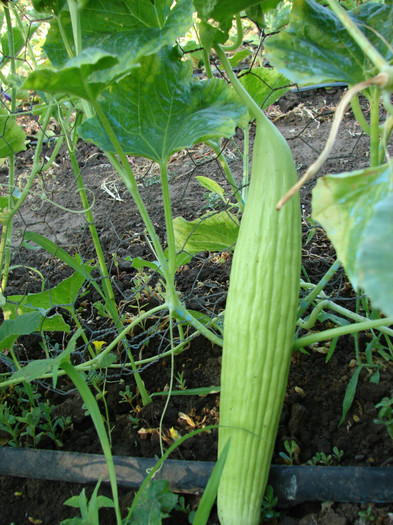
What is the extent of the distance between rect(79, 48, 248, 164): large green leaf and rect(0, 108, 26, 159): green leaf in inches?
12.8

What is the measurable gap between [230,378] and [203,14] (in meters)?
0.58

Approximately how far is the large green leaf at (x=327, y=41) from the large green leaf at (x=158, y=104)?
124 millimetres

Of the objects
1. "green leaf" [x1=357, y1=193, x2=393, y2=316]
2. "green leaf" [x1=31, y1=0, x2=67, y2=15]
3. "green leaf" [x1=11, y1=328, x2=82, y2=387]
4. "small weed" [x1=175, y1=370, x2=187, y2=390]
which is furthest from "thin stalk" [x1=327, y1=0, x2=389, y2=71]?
"small weed" [x1=175, y1=370, x2=187, y2=390]

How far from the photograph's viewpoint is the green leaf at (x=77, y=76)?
1.70ft

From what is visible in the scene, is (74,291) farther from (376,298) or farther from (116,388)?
(376,298)

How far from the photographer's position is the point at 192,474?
0.79m

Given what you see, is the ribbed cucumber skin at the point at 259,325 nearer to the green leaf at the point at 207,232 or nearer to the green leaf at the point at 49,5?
the green leaf at the point at 207,232

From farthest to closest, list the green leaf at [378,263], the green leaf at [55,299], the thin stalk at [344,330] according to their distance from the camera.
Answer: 1. the green leaf at [55,299]
2. the thin stalk at [344,330]
3. the green leaf at [378,263]

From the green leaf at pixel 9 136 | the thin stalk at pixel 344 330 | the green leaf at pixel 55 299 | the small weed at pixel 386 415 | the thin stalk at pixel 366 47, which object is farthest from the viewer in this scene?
the green leaf at pixel 9 136

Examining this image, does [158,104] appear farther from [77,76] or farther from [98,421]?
[98,421]

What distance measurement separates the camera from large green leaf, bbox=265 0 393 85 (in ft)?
2.30

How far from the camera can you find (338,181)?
1.71ft

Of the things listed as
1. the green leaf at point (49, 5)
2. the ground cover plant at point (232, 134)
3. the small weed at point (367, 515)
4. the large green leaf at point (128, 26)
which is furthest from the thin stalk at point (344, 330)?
the green leaf at point (49, 5)

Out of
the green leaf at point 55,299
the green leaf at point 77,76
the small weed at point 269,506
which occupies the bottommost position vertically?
the small weed at point 269,506
